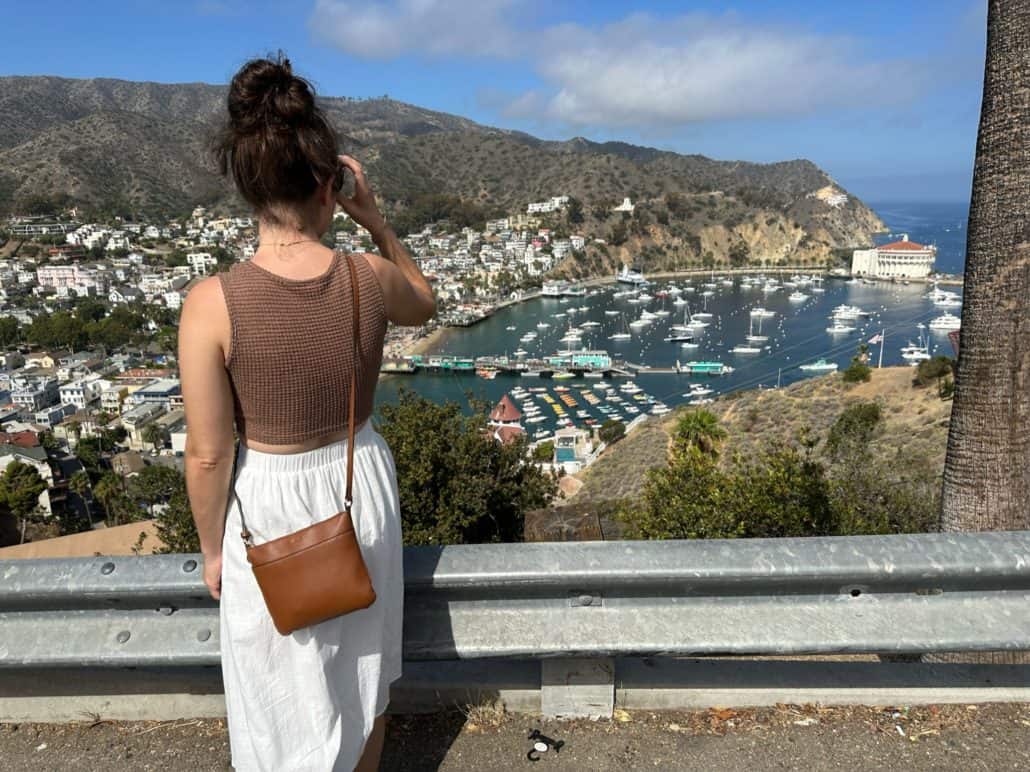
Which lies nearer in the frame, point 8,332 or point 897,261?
point 8,332

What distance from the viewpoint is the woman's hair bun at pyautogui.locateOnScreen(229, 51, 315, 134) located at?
3.44ft

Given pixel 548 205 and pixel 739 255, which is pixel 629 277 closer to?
pixel 739 255

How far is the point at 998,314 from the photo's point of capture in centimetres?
227

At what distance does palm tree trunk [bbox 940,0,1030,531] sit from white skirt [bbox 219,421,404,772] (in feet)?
6.59

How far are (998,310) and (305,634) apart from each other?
87.9 inches

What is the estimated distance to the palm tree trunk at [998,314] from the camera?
219cm

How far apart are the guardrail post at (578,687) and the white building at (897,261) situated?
90706 millimetres

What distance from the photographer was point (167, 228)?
94438 millimetres

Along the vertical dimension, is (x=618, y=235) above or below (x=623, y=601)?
above

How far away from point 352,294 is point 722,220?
107 m

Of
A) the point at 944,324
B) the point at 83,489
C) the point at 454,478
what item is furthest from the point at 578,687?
the point at 944,324

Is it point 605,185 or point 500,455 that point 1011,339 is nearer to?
point 500,455

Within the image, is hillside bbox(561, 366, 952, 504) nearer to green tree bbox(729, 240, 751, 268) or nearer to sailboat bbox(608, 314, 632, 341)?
sailboat bbox(608, 314, 632, 341)

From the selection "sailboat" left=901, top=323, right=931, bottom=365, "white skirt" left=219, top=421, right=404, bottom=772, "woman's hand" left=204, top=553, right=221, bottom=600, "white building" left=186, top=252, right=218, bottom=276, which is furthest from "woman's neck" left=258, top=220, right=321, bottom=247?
"white building" left=186, top=252, right=218, bottom=276
